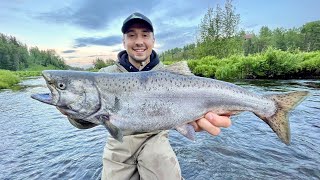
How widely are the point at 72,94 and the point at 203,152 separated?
4729 millimetres

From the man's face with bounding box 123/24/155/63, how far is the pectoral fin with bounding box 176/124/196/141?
1.56 metres

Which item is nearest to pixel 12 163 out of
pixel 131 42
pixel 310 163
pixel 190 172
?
pixel 190 172

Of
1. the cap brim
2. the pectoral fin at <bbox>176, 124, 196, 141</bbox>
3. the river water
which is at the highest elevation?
the cap brim

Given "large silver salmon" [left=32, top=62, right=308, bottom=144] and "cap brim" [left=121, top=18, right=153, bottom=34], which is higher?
"cap brim" [left=121, top=18, right=153, bottom=34]

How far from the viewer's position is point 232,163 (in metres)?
6.21

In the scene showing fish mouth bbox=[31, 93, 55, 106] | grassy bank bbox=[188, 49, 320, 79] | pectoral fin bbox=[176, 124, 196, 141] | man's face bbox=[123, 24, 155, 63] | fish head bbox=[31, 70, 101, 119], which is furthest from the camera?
grassy bank bbox=[188, 49, 320, 79]

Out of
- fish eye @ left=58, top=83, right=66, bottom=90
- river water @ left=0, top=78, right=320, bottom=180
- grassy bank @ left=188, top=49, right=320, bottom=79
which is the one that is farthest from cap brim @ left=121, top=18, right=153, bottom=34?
grassy bank @ left=188, top=49, right=320, bottom=79

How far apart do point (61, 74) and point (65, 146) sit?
5691 millimetres

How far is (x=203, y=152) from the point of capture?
22.8 ft

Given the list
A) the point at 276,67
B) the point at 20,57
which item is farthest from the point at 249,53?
the point at 20,57

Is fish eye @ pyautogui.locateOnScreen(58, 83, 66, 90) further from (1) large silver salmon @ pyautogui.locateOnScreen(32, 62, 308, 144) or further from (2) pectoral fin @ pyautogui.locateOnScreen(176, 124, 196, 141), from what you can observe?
(2) pectoral fin @ pyautogui.locateOnScreen(176, 124, 196, 141)

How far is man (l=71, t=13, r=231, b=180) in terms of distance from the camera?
4.09 meters

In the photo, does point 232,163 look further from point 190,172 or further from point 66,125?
point 66,125

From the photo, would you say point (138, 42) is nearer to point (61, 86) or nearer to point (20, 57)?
point (61, 86)
